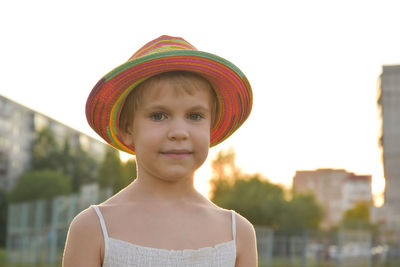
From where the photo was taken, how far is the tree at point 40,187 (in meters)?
50.8

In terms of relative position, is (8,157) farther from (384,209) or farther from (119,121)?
(119,121)

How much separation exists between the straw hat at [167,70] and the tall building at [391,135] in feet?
63.4

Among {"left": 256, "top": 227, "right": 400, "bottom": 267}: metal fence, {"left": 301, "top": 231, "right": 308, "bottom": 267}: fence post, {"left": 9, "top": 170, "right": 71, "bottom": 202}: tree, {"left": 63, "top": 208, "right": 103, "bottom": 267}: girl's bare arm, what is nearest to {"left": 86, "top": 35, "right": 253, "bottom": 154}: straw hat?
{"left": 63, "top": 208, "right": 103, "bottom": 267}: girl's bare arm

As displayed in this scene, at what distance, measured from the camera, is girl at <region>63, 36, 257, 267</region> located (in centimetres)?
255

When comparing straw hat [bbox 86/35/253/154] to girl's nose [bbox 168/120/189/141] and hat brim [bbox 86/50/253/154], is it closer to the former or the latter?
hat brim [bbox 86/50/253/154]

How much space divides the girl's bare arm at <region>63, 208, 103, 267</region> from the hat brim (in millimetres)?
416

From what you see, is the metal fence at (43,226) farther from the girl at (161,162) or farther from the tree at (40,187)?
the tree at (40,187)

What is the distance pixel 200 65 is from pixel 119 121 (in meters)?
0.46

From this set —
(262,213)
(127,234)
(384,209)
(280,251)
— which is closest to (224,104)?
(127,234)

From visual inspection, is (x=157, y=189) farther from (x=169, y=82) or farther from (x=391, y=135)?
(x=391, y=135)

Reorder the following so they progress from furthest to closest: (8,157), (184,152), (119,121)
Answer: (8,157) < (119,121) < (184,152)

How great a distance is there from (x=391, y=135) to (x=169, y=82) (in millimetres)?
19891

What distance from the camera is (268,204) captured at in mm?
47906

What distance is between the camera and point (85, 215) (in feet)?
8.57
